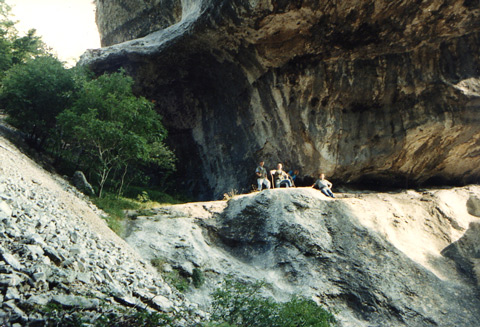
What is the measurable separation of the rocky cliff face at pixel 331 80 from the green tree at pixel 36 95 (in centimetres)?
325

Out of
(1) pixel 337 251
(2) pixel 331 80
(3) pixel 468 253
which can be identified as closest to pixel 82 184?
(1) pixel 337 251

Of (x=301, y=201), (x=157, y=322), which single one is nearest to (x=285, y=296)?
(x=301, y=201)

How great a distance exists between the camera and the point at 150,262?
1113cm

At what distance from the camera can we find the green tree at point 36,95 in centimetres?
1781

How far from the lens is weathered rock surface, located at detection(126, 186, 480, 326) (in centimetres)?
1177

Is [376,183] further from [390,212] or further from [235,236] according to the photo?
[235,236]

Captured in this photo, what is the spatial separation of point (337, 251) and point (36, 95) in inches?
544

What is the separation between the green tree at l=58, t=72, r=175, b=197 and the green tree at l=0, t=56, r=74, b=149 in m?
1.02

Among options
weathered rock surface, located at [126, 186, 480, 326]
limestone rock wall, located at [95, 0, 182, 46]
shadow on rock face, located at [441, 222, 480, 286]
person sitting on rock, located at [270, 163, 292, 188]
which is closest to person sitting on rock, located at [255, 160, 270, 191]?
person sitting on rock, located at [270, 163, 292, 188]

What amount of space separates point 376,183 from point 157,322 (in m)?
16.2

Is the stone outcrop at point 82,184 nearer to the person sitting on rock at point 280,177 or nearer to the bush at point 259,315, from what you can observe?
the person sitting on rock at point 280,177

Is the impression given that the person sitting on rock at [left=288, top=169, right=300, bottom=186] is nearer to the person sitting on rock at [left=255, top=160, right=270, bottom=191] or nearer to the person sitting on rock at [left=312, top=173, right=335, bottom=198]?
the person sitting on rock at [left=312, top=173, right=335, bottom=198]

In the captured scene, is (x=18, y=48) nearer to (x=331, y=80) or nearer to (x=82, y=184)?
(x=82, y=184)

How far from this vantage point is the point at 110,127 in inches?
623
